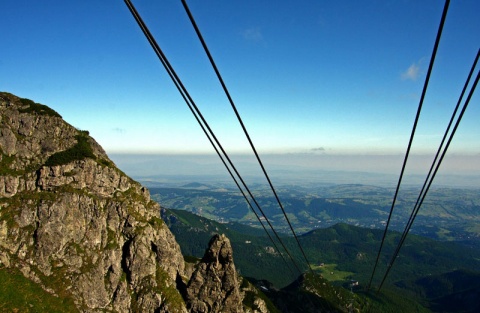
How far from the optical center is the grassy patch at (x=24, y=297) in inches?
3452

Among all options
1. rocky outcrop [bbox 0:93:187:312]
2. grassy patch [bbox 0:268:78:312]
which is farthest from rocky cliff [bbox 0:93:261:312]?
grassy patch [bbox 0:268:78:312]

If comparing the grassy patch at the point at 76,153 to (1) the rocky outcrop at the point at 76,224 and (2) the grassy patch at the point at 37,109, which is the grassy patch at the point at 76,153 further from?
(2) the grassy patch at the point at 37,109

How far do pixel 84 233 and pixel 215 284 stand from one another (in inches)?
2431

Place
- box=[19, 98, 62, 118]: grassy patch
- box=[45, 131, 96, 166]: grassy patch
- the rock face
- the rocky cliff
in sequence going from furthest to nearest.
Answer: box=[19, 98, 62, 118]: grassy patch, box=[45, 131, 96, 166]: grassy patch, the rock face, the rocky cliff

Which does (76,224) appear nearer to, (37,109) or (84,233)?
(84,233)

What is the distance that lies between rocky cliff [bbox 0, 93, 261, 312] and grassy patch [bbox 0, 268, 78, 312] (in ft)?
8.51

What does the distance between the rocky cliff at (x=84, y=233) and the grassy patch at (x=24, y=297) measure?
2.59 m

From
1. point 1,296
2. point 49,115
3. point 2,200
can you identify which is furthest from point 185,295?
point 49,115

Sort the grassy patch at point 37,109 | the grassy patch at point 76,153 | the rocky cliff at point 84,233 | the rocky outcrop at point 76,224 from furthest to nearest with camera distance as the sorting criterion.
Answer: the grassy patch at point 37,109, the grassy patch at point 76,153, the rocky cliff at point 84,233, the rocky outcrop at point 76,224

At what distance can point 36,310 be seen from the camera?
91.5m

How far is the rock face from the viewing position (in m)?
130

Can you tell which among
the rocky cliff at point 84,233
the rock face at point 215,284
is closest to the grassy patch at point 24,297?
the rocky cliff at point 84,233

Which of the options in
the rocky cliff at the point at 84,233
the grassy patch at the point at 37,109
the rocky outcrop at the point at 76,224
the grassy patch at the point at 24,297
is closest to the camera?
the grassy patch at the point at 24,297

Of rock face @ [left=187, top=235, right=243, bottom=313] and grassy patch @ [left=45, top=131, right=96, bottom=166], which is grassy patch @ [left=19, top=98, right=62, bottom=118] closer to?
grassy patch @ [left=45, top=131, right=96, bottom=166]
